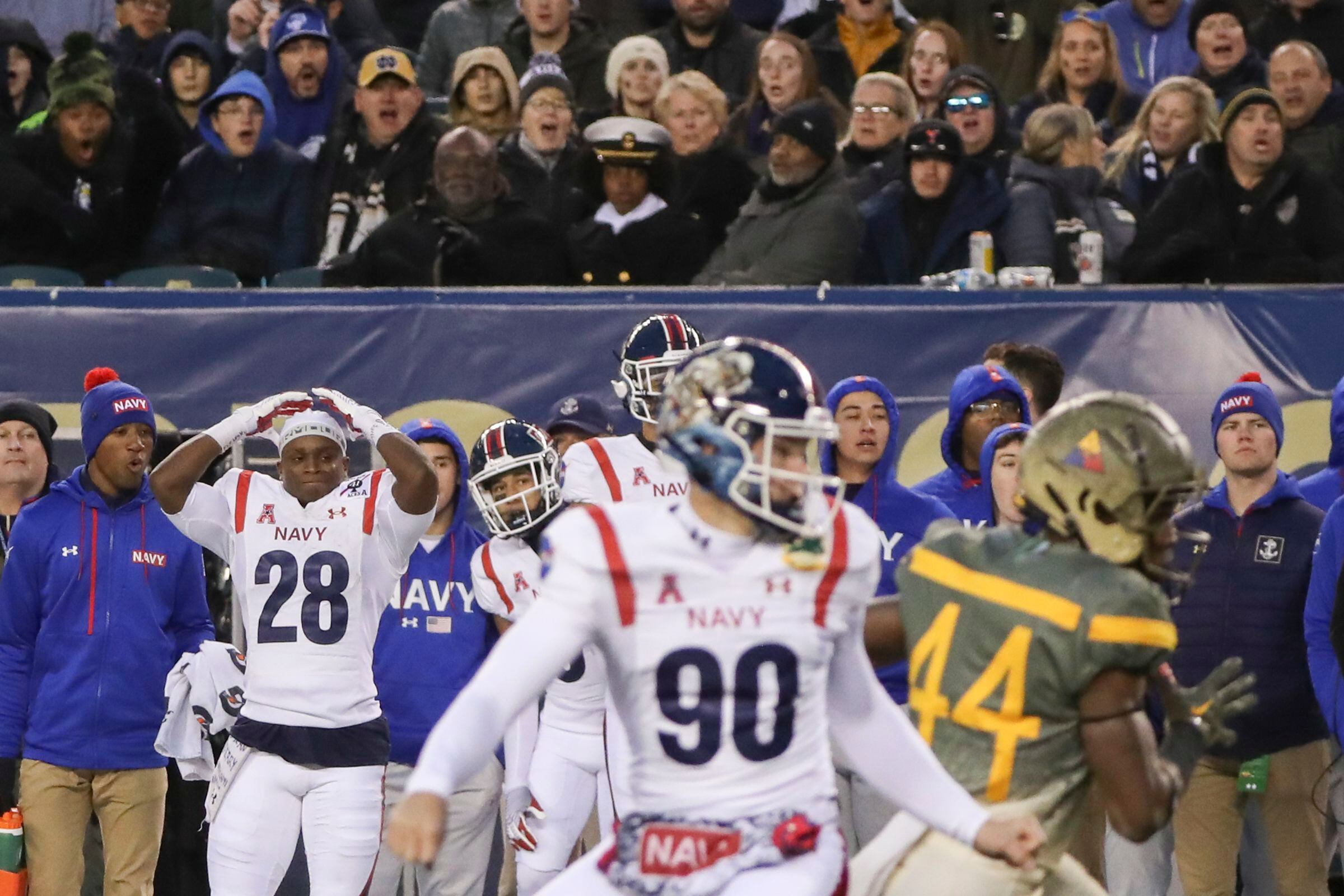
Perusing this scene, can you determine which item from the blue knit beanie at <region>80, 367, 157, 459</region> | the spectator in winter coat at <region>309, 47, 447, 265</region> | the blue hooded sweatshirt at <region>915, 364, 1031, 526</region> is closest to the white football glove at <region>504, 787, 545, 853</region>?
the blue hooded sweatshirt at <region>915, 364, 1031, 526</region>

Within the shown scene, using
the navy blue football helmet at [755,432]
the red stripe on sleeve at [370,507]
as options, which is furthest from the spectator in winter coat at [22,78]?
the navy blue football helmet at [755,432]

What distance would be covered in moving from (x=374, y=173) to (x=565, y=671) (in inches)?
136

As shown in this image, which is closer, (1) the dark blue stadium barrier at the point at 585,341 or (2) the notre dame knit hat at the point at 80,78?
(1) the dark blue stadium barrier at the point at 585,341

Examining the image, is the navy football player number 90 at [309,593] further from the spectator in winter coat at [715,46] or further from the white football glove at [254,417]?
the spectator in winter coat at [715,46]

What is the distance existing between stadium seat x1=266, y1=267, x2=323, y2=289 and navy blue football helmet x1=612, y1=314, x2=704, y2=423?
8.95 ft

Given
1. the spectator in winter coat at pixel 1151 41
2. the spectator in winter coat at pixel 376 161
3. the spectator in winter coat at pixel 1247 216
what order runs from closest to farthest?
the spectator in winter coat at pixel 1247 216, the spectator in winter coat at pixel 376 161, the spectator in winter coat at pixel 1151 41

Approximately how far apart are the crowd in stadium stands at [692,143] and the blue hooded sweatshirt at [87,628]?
1.95 m

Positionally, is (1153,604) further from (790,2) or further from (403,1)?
(403,1)

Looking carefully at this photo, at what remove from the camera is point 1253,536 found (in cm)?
691

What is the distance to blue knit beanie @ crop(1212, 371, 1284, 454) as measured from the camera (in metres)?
7.09

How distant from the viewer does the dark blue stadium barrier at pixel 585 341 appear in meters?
8.16

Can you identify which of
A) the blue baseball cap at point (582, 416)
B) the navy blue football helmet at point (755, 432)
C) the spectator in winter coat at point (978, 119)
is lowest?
the navy blue football helmet at point (755, 432)

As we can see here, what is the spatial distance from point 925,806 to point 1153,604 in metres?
0.57

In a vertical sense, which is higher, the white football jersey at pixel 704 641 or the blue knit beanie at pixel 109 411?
the blue knit beanie at pixel 109 411
